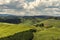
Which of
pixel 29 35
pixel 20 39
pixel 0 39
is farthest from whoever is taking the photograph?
pixel 29 35

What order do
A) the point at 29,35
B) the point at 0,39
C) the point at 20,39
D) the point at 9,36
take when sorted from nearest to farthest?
the point at 0,39, the point at 9,36, the point at 20,39, the point at 29,35

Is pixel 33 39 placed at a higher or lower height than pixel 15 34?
lower

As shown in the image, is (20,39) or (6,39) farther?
(20,39)

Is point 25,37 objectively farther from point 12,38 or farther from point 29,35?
point 12,38

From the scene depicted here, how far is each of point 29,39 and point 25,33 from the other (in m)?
7.88

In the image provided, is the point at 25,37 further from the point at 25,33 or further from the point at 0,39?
the point at 0,39

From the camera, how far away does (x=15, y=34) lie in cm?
16988

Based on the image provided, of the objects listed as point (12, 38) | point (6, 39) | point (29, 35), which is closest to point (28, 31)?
point (29, 35)

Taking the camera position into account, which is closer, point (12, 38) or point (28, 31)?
point (12, 38)

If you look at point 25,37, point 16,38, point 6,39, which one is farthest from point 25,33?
point 6,39

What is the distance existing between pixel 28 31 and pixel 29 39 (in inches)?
417

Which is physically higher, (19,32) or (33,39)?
(19,32)

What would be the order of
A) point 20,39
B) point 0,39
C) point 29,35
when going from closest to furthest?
point 0,39
point 20,39
point 29,35

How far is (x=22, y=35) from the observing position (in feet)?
604
